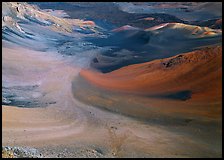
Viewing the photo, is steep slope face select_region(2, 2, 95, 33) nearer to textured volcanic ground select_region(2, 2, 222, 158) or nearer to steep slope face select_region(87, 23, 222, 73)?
textured volcanic ground select_region(2, 2, 222, 158)

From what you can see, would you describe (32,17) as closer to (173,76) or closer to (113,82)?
(113,82)

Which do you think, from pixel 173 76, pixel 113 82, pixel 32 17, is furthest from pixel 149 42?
pixel 32 17

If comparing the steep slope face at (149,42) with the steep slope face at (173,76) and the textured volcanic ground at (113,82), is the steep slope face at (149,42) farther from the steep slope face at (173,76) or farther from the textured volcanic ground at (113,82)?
the steep slope face at (173,76)

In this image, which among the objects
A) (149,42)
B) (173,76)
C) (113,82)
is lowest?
(113,82)

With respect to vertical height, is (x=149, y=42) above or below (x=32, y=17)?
below

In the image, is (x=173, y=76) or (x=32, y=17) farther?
(x=32, y=17)

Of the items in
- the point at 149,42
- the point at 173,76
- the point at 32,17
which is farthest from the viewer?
the point at 32,17
